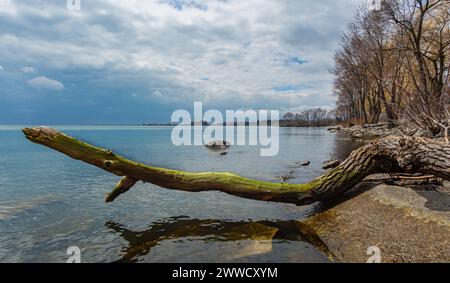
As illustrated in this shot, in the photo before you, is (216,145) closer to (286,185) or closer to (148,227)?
(286,185)

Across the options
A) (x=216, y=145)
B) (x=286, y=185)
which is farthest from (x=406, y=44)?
(x=286, y=185)

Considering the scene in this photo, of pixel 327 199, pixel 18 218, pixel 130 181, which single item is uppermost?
pixel 130 181

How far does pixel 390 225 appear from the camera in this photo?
24.9 ft

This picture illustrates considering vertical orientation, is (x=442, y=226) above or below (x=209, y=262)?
above

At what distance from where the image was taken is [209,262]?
6805 millimetres

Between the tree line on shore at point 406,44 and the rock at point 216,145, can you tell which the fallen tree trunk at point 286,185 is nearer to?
the tree line on shore at point 406,44

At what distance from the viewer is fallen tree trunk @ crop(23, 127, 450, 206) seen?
8.30 metres

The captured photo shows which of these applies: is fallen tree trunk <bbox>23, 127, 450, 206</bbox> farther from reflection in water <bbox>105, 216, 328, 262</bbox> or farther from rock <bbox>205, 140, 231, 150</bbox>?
rock <bbox>205, 140, 231, 150</bbox>

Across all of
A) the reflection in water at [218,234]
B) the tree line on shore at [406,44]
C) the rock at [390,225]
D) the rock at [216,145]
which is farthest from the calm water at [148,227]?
the rock at [216,145]

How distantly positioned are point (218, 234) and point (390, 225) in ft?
14.3

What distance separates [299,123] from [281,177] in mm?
166228

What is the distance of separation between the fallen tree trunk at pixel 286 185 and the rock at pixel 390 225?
65cm
